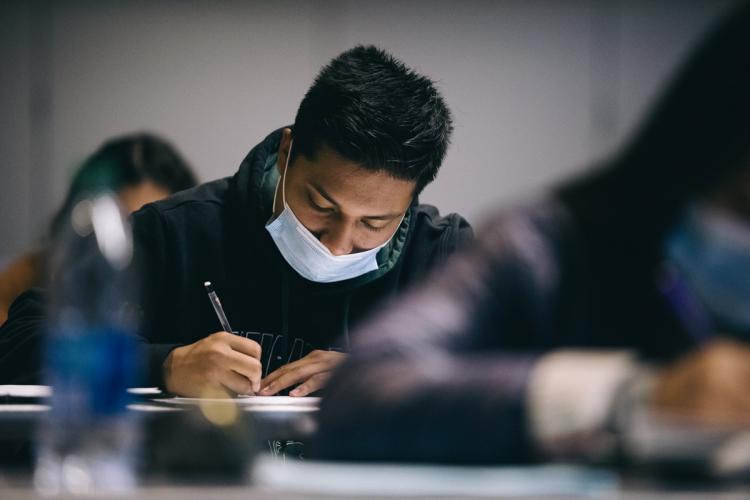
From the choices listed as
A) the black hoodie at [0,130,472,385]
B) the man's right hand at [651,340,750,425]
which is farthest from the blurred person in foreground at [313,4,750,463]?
the black hoodie at [0,130,472,385]

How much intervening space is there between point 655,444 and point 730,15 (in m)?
Result: 0.49

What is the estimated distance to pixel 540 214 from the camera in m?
1.16

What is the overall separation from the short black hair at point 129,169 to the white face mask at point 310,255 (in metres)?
0.85

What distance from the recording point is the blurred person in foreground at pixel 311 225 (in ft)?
6.12

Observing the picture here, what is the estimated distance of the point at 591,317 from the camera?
1.15 m

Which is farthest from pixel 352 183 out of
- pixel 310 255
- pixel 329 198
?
pixel 310 255

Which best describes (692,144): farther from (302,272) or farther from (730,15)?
(302,272)

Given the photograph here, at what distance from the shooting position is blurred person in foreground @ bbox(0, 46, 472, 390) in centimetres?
187

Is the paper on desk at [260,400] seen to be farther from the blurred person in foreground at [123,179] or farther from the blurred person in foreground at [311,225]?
the blurred person in foreground at [123,179]

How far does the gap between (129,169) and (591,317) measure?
1.79 meters

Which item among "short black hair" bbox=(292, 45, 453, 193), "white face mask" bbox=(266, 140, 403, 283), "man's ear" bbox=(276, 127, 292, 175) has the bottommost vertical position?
"white face mask" bbox=(266, 140, 403, 283)

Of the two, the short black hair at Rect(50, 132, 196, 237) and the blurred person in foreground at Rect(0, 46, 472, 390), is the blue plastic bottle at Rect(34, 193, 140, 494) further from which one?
the short black hair at Rect(50, 132, 196, 237)

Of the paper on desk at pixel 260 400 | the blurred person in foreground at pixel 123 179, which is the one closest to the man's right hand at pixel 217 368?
the paper on desk at pixel 260 400

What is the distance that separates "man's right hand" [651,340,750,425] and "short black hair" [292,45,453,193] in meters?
1.10
